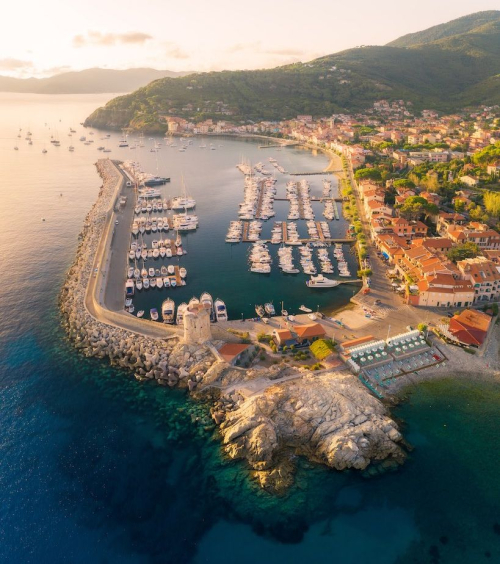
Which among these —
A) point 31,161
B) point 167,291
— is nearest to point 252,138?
point 31,161

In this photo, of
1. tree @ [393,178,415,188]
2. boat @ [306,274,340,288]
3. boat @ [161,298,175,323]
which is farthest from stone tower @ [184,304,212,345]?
tree @ [393,178,415,188]

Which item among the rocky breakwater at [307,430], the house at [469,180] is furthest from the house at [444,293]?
the house at [469,180]

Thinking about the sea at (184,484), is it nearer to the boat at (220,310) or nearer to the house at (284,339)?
the boat at (220,310)

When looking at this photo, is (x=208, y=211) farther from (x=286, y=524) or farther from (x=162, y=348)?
(x=286, y=524)

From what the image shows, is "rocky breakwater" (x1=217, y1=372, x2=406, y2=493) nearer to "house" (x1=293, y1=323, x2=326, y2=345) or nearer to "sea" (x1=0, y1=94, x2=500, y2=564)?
"sea" (x1=0, y1=94, x2=500, y2=564)

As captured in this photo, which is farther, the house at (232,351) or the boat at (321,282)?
the boat at (321,282)

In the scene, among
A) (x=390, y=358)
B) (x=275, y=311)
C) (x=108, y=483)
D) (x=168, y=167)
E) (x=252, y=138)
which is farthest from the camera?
(x=252, y=138)

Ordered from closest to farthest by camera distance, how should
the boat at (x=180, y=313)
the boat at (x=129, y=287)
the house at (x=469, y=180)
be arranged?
the boat at (x=180, y=313)
the boat at (x=129, y=287)
the house at (x=469, y=180)

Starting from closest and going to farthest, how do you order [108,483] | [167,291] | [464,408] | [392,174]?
[108,483] → [464,408] → [167,291] → [392,174]
